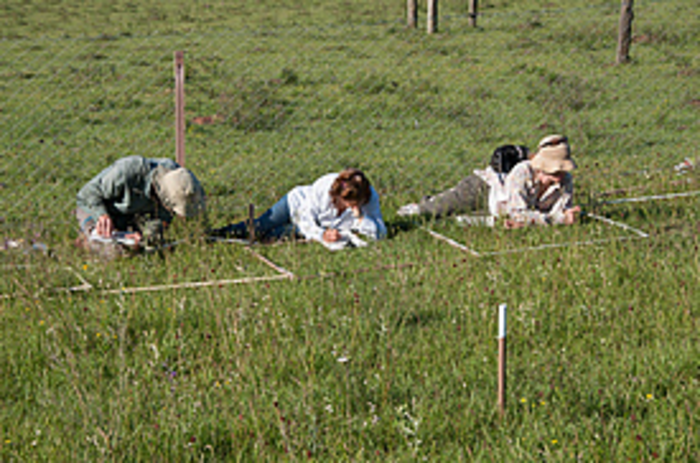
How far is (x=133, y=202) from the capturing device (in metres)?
6.07

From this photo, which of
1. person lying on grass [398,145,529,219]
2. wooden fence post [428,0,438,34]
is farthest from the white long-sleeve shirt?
wooden fence post [428,0,438,34]

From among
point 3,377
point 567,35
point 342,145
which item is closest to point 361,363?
point 3,377

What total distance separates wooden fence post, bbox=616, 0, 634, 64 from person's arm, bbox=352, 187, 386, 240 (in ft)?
32.3

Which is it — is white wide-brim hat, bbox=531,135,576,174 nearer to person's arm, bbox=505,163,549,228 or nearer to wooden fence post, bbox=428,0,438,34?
person's arm, bbox=505,163,549,228

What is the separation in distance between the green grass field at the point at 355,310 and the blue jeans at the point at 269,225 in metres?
0.44

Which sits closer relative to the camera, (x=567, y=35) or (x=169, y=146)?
(x=169, y=146)

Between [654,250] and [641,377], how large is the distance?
2.07 metres

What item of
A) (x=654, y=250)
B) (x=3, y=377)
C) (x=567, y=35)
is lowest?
(x=3, y=377)

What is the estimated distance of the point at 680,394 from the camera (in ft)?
11.2

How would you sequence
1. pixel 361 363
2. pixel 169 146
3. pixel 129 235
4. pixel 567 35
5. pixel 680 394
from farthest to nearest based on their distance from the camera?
pixel 567 35 < pixel 169 146 < pixel 129 235 < pixel 361 363 < pixel 680 394

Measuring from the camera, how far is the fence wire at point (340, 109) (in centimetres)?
889

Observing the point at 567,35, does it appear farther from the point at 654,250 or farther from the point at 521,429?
the point at 521,429

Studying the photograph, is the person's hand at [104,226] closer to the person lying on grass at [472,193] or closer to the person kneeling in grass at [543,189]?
the person lying on grass at [472,193]

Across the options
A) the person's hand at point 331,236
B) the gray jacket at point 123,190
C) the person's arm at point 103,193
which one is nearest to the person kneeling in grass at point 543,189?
the person's hand at point 331,236
